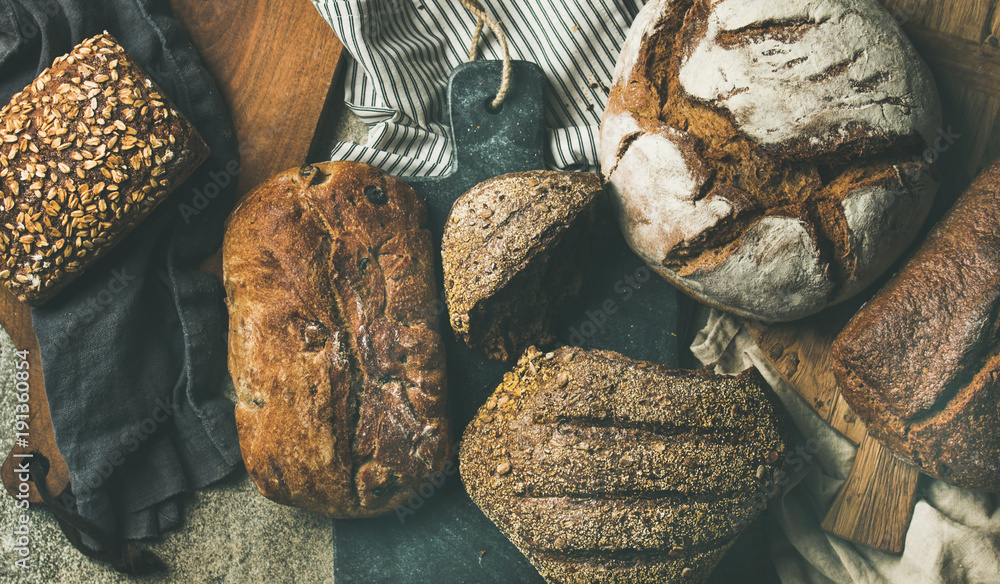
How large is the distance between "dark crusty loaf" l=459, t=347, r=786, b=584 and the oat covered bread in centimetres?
31

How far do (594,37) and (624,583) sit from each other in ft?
5.27

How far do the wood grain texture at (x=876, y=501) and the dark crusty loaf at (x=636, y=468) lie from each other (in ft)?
1.13

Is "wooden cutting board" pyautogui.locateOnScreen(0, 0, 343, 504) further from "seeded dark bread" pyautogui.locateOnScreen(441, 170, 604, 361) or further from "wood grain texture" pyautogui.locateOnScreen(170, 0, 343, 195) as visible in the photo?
"seeded dark bread" pyautogui.locateOnScreen(441, 170, 604, 361)

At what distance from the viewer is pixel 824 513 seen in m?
1.69

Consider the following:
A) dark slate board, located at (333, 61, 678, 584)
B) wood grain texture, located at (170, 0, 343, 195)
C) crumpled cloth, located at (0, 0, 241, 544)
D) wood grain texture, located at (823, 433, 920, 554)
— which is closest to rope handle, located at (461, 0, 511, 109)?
dark slate board, located at (333, 61, 678, 584)

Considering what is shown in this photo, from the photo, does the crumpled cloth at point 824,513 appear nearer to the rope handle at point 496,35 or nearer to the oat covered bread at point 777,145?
the oat covered bread at point 777,145

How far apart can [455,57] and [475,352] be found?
3.33ft

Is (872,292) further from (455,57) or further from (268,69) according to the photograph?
(268,69)

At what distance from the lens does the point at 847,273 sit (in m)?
1.46

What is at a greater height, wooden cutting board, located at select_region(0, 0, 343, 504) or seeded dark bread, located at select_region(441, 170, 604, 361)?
wooden cutting board, located at select_region(0, 0, 343, 504)

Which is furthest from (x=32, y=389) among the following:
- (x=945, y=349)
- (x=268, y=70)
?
(x=945, y=349)

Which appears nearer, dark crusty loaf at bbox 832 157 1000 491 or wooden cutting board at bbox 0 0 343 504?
dark crusty loaf at bbox 832 157 1000 491

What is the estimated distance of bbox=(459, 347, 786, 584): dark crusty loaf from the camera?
143cm

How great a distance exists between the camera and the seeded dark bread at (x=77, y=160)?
1556 millimetres
